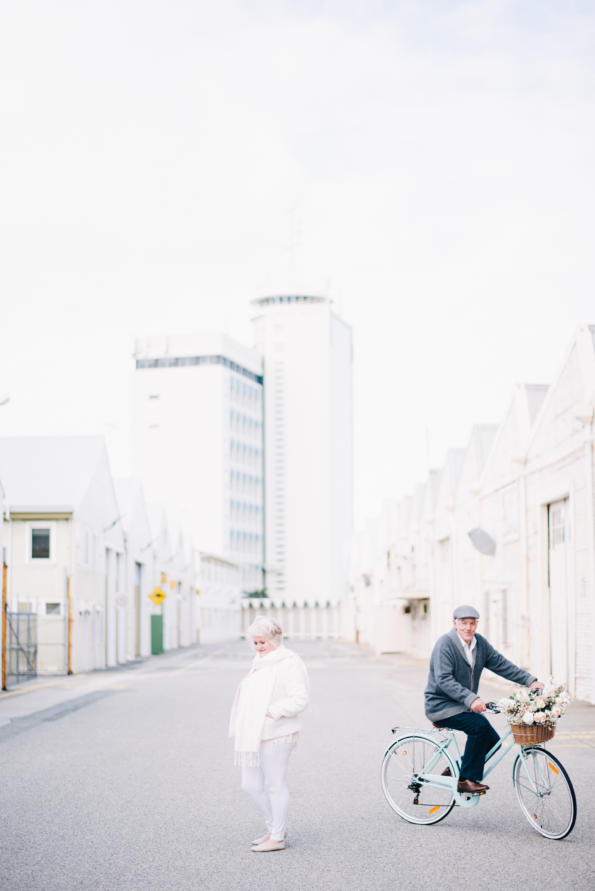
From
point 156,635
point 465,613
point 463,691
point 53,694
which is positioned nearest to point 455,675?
point 463,691

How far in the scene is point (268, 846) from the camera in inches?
307

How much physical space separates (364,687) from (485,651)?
17.5 m

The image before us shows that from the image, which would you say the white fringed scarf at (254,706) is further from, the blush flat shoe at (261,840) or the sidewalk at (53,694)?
the sidewalk at (53,694)

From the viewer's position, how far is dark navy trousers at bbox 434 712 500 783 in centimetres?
846

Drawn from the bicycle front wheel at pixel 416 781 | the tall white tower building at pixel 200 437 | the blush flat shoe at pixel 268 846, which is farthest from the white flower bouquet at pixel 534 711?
the tall white tower building at pixel 200 437

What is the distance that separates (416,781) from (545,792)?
1026 millimetres

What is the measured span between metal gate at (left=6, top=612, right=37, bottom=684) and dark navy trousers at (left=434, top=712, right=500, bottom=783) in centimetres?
2241

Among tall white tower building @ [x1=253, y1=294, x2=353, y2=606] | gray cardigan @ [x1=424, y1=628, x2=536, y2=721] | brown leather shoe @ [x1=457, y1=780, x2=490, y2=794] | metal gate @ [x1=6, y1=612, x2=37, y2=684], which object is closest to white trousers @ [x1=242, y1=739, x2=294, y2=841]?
gray cardigan @ [x1=424, y1=628, x2=536, y2=721]

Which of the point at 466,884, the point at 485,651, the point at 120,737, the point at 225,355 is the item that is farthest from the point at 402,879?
the point at 225,355

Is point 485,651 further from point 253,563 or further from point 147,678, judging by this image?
point 253,563

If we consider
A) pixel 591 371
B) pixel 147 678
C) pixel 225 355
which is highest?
pixel 225 355

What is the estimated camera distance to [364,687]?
84.9 feet

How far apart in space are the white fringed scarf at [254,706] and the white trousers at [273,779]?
76mm

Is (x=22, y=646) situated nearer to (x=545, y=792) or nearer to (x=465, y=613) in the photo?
→ (x=465, y=613)
